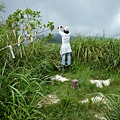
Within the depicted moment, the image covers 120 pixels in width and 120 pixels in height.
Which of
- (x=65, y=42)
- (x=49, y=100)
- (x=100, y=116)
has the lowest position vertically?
(x=100, y=116)

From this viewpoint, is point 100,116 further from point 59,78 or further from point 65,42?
point 65,42

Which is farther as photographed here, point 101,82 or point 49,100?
point 101,82

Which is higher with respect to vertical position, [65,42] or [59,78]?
[65,42]

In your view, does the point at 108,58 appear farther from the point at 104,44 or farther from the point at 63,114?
the point at 63,114

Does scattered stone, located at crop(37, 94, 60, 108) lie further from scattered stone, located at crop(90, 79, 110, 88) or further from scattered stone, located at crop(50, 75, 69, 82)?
scattered stone, located at crop(90, 79, 110, 88)

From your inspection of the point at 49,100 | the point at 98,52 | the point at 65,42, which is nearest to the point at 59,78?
the point at 65,42

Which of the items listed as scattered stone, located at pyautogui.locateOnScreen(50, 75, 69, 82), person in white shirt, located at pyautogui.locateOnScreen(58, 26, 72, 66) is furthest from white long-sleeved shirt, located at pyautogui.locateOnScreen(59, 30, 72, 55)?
scattered stone, located at pyautogui.locateOnScreen(50, 75, 69, 82)

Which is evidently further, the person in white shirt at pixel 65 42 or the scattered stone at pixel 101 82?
the person in white shirt at pixel 65 42

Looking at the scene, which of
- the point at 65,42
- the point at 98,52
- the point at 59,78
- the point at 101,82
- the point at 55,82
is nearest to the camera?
the point at 55,82

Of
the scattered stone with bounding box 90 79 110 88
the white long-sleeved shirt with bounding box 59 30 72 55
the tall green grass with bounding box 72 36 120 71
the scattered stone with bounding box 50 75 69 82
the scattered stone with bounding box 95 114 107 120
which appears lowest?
the scattered stone with bounding box 95 114 107 120

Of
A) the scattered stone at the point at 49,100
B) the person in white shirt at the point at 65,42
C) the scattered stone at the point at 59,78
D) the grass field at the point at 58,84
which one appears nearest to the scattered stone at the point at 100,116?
the grass field at the point at 58,84

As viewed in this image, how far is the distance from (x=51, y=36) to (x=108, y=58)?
4200mm

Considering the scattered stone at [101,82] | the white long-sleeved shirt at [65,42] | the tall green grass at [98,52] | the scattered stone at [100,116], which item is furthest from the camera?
the tall green grass at [98,52]

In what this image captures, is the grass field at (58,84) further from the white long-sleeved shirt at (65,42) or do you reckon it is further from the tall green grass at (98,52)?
the white long-sleeved shirt at (65,42)
